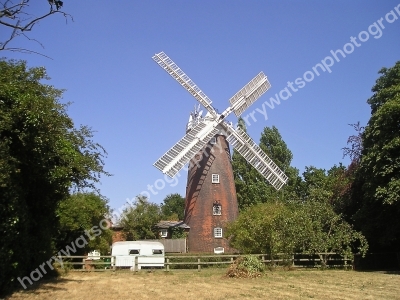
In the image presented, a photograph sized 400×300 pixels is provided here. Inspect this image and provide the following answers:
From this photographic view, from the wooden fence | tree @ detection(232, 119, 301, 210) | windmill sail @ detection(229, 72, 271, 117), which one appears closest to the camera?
the wooden fence

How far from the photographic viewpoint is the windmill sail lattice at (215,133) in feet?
97.2

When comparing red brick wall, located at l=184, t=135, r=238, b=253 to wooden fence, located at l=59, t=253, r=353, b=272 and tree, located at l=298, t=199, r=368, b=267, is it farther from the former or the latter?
tree, located at l=298, t=199, r=368, b=267

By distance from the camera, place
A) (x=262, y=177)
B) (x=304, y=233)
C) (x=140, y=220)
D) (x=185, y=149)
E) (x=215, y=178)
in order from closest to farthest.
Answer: (x=304, y=233) → (x=185, y=149) → (x=215, y=178) → (x=140, y=220) → (x=262, y=177)

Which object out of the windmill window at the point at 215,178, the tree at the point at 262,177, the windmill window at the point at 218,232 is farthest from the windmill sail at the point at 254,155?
the tree at the point at 262,177

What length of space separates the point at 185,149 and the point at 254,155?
5.69 metres

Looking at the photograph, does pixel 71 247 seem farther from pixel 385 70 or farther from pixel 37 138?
pixel 385 70

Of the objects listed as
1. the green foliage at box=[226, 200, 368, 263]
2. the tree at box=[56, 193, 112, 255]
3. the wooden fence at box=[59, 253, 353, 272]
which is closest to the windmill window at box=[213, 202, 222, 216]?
the wooden fence at box=[59, 253, 353, 272]

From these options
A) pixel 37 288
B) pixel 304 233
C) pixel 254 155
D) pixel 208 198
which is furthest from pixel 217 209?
pixel 37 288

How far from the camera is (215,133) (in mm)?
31641

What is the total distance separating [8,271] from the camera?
11.8 metres

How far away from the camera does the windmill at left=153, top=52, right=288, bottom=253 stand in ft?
104

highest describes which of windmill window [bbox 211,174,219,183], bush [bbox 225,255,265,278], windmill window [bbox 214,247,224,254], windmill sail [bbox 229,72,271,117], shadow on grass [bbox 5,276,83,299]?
windmill sail [bbox 229,72,271,117]

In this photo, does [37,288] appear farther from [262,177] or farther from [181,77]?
[262,177]

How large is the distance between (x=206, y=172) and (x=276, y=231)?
1002cm
